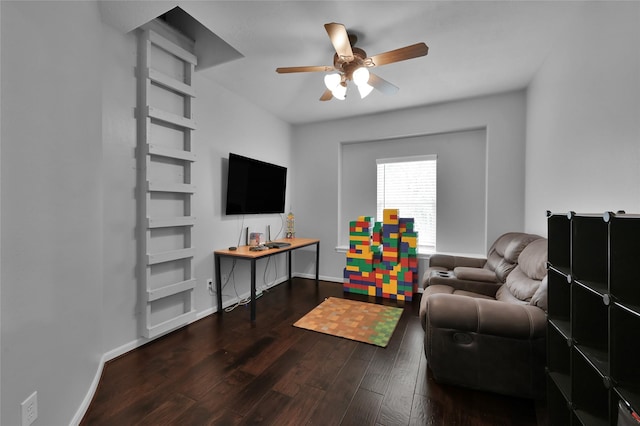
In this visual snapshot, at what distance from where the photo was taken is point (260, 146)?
3795 millimetres

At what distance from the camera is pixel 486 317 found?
159 cm

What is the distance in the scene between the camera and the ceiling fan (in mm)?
1772

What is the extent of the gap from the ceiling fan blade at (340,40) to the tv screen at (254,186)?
1770 mm

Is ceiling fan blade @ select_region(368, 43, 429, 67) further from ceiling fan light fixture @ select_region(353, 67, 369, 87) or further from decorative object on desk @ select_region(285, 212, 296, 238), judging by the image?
decorative object on desk @ select_region(285, 212, 296, 238)

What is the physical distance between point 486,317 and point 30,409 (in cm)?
230

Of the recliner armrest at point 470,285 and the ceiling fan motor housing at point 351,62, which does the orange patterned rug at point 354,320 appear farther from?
the ceiling fan motor housing at point 351,62

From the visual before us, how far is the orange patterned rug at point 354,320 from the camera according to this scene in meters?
2.45

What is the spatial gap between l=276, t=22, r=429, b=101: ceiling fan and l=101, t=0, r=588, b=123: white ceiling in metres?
0.27

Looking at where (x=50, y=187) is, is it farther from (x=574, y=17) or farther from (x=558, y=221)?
(x=574, y=17)

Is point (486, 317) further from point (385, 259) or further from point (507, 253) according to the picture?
point (385, 259)

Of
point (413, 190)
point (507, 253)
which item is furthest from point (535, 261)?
point (413, 190)

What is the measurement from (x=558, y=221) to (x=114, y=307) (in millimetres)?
3026

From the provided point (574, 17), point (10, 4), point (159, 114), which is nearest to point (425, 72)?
point (574, 17)

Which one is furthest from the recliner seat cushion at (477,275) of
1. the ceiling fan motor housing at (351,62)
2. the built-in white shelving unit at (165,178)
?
the built-in white shelving unit at (165,178)
